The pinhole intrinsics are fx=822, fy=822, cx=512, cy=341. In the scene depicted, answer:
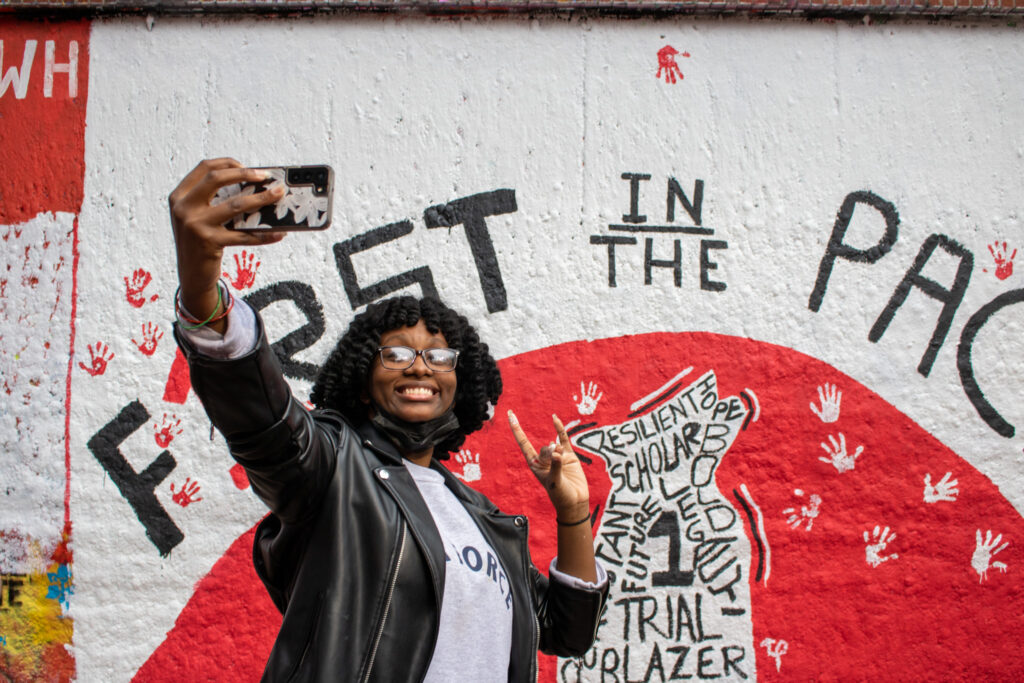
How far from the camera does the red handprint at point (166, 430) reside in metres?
3.54

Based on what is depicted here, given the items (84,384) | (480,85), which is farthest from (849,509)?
(84,384)

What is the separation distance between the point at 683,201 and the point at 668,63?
25.9 inches

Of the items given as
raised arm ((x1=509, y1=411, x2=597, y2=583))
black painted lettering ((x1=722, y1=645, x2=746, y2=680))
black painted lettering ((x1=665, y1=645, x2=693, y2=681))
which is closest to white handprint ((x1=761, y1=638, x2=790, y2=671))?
black painted lettering ((x1=722, y1=645, x2=746, y2=680))

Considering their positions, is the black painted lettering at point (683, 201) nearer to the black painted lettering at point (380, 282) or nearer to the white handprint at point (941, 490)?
the black painted lettering at point (380, 282)

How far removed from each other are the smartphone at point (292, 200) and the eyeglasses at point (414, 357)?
1.71 ft

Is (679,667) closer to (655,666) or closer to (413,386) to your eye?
(655,666)

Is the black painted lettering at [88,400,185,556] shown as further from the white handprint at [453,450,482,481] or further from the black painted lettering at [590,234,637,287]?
the black painted lettering at [590,234,637,287]

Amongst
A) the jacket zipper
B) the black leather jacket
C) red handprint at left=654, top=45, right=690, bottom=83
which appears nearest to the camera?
the black leather jacket

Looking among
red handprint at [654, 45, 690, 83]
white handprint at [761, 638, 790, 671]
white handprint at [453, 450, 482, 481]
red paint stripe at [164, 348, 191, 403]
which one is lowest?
white handprint at [761, 638, 790, 671]

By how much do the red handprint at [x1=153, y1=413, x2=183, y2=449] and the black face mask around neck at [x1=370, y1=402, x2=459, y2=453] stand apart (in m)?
2.04

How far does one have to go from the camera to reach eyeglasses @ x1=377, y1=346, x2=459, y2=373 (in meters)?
1.85

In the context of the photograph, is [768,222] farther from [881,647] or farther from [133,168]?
[133,168]

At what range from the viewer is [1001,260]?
12.2ft

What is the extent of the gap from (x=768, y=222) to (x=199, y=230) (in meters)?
3.02
